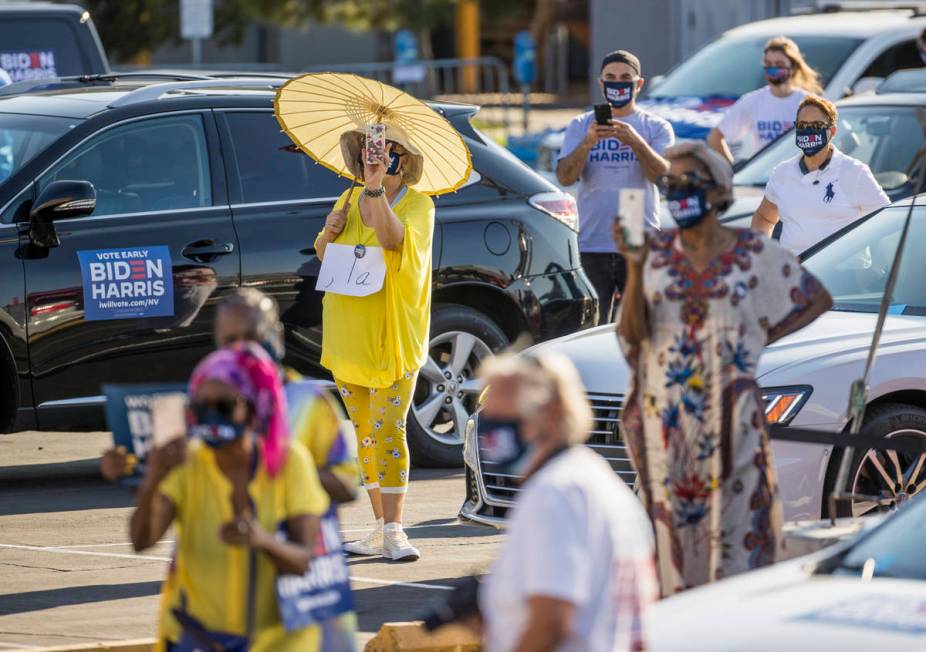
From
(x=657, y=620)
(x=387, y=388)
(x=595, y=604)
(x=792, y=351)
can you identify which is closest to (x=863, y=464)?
(x=792, y=351)

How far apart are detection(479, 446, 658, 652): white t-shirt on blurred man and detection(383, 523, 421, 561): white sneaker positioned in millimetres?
3689

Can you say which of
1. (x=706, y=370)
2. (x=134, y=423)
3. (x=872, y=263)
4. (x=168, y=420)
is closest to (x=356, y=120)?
(x=872, y=263)

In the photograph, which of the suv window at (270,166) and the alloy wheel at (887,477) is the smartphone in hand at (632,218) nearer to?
the alloy wheel at (887,477)

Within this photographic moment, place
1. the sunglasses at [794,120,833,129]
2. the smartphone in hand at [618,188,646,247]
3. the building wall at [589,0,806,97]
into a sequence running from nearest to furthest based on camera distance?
the smartphone in hand at [618,188,646,247]
the sunglasses at [794,120,833,129]
the building wall at [589,0,806,97]

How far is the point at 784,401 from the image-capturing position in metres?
7.05

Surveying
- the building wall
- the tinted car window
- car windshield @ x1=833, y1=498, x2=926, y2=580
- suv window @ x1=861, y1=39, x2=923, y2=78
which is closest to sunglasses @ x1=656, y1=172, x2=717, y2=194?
car windshield @ x1=833, y1=498, x2=926, y2=580

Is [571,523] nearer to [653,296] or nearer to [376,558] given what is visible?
[653,296]

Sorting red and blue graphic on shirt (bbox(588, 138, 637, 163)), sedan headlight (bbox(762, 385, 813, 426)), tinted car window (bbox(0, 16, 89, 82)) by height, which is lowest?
sedan headlight (bbox(762, 385, 813, 426))

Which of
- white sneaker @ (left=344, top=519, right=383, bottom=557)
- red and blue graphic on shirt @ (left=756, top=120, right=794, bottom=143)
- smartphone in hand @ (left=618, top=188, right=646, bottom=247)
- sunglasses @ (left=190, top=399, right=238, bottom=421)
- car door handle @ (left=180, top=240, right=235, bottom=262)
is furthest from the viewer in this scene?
red and blue graphic on shirt @ (left=756, top=120, right=794, bottom=143)

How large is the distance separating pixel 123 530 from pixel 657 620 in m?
4.23

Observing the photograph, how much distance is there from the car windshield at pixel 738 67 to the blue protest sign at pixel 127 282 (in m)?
7.77

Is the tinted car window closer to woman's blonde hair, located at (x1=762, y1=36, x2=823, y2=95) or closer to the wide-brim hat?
woman's blonde hair, located at (x1=762, y1=36, x2=823, y2=95)

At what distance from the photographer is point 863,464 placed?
7129 millimetres

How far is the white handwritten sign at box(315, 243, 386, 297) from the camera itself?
7.52 meters
